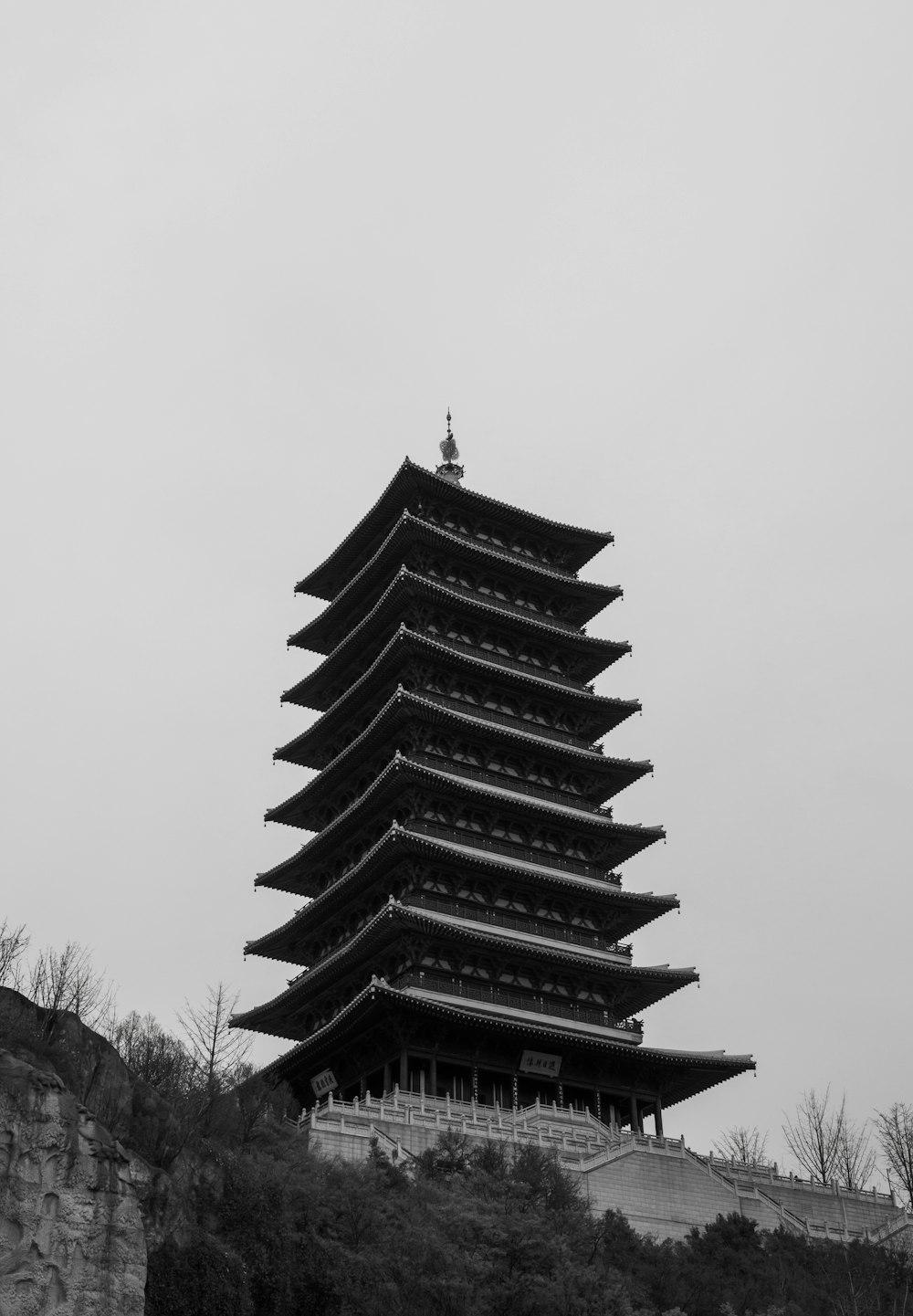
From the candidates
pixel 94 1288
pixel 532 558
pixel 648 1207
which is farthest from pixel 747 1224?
pixel 532 558

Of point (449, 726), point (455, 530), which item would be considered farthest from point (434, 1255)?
point (455, 530)

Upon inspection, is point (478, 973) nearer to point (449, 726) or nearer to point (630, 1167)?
point (449, 726)

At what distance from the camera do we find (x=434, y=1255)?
26812mm

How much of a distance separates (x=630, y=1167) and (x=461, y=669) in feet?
72.4

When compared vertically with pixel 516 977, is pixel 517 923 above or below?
above

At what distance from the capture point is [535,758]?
183ft

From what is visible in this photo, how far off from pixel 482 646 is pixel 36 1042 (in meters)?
35.3

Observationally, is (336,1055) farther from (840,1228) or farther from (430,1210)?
(430,1210)

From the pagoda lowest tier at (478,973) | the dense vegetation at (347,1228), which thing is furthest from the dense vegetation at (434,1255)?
the pagoda lowest tier at (478,973)

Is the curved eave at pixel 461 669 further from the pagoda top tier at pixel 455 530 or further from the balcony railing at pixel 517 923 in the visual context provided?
the balcony railing at pixel 517 923

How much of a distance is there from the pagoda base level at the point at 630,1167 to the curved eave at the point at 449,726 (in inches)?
572

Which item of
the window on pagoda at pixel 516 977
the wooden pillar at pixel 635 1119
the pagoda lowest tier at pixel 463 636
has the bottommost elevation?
the wooden pillar at pixel 635 1119

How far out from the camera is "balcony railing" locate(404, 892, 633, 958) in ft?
161

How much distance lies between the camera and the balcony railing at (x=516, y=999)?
153ft
